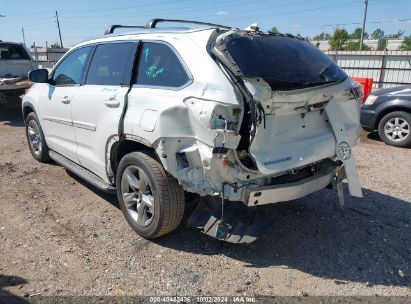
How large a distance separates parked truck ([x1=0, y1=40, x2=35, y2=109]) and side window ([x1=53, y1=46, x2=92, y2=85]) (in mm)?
5674

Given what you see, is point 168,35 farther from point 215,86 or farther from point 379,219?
point 379,219

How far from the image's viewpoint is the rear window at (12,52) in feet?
35.4

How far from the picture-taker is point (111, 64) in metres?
4.09

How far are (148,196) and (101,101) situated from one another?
3.64ft

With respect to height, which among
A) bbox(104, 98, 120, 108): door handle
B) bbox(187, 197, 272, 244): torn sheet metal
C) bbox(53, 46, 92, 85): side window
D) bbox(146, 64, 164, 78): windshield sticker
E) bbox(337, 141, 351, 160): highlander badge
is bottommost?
bbox(187, 197, 272, 244): torn sheet metal

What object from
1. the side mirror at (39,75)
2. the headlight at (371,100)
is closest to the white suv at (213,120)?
the side mirror at (39,75)

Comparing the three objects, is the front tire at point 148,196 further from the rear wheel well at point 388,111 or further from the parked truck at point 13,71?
the parked truck at point 13,71

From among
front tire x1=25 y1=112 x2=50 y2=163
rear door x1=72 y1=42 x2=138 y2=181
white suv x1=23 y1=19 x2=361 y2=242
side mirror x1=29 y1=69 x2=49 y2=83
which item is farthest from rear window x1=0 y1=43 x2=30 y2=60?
white suv x1=23 y1=19 x2=361 y2=242

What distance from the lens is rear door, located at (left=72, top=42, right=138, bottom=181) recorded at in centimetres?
376

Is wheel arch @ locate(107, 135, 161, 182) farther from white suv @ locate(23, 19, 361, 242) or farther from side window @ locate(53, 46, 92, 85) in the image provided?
side window @ locate(53, 46, 92, 85)

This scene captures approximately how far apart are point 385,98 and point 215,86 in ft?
19.0

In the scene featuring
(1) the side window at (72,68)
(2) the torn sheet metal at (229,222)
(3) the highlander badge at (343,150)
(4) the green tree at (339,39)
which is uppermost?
(1) the side window at (72,68)

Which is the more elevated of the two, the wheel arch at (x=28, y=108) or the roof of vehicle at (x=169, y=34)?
the roof of vehicle at (x=169, y=34)

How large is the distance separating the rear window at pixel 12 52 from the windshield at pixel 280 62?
963 cm
